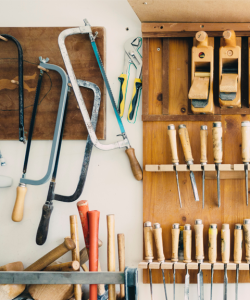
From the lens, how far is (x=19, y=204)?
1.50 meters

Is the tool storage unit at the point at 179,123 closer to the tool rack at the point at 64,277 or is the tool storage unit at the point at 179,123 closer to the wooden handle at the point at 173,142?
the wooden handle at the point at 173,142

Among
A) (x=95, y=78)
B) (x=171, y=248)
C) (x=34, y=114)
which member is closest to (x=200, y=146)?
(x=171, y=248)

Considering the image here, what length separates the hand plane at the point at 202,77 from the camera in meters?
1.33

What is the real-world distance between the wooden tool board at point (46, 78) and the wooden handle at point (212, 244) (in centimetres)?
70

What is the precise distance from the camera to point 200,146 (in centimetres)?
144

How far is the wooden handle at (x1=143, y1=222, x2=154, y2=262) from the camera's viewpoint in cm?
139

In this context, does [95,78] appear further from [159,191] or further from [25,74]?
[159,191]

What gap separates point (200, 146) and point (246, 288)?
2.46 feet

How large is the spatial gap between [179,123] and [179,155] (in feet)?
0.54

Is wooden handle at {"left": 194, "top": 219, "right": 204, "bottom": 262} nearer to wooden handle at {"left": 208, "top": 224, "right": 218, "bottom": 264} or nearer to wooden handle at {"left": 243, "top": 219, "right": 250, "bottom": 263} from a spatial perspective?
wooden handle at {"left": 208, "top": 224, "right": 218, "bottom": 264}

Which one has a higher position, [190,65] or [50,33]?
[50,33]

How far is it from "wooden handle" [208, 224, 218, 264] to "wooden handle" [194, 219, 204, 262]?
0.04 meters

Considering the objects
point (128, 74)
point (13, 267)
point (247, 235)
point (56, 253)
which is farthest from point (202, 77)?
point (13, 267)

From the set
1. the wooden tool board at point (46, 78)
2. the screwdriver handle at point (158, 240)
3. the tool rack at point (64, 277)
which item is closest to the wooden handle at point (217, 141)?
the screwdriver handle at point (158, 240)
